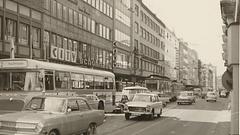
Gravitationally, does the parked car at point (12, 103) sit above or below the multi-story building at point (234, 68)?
below

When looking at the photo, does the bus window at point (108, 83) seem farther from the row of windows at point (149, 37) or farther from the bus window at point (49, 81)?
the row of windows at point (149, 37)

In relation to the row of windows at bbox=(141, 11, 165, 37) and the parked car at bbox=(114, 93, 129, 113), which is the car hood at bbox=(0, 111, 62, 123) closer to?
the parked car at bbox=(114, 93, 129, 113)

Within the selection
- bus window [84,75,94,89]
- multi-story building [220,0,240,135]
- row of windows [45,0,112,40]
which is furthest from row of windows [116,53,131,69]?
multi-story building [220,0,240,135]

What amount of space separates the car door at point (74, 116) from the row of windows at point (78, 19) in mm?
24031

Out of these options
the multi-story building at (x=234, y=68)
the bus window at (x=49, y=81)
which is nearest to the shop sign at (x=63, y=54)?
the bus window at (x=49, y=81)

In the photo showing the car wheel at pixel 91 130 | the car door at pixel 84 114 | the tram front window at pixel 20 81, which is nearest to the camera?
the car door at pixel 84 114

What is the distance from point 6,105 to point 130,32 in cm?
5264

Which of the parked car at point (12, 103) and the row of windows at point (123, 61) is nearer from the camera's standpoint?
the parked car at point (12, 103)

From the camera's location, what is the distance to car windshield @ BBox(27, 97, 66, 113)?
1281 cm

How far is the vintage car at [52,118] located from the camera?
11569mm

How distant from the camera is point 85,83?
24.3m

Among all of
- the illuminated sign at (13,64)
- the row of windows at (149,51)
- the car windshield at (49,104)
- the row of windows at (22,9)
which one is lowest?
the car windshield at (49,104)

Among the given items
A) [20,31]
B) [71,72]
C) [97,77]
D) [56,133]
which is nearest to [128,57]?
[20,31]

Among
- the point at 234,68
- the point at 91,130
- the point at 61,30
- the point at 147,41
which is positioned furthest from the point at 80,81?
the point at 147,41
